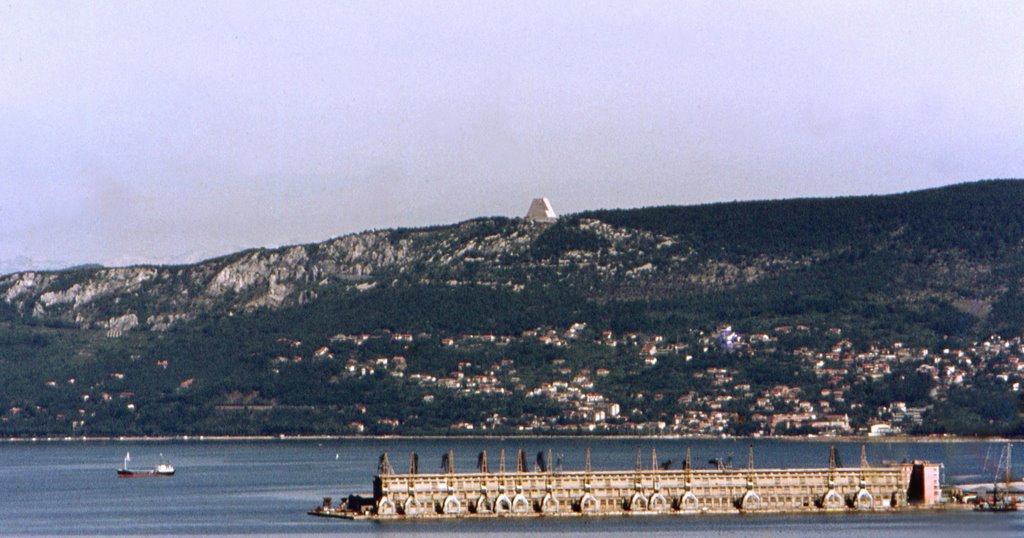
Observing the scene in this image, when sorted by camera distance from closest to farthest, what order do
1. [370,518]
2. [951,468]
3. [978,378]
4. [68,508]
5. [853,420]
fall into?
[370,518] < [68,508] < [951,468] < [978,378] < [853,420]

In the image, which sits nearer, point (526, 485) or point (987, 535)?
point (987, 535)

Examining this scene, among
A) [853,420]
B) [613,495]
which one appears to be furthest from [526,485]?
[853,420]

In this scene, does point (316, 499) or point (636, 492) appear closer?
point (636, 492)

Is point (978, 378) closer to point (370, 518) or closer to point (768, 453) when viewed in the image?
point (768, 453)

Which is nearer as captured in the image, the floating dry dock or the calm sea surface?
the calm sea surface
